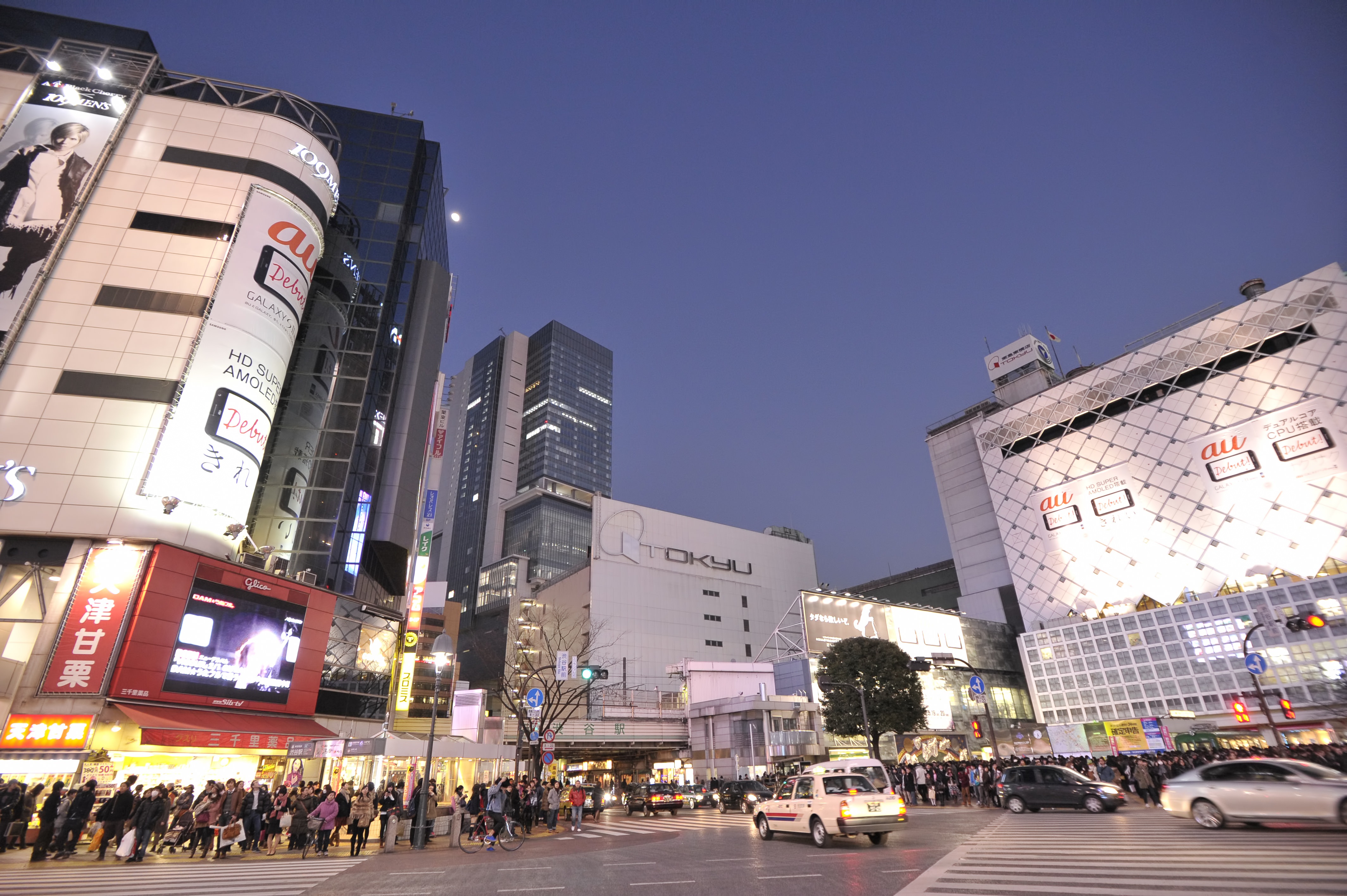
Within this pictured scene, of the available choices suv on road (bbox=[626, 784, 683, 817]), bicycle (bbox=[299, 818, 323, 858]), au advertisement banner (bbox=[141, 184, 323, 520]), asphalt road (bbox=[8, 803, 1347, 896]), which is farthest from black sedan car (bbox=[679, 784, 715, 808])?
au advertisement banner (bbox=[141, 184, 323, 520])

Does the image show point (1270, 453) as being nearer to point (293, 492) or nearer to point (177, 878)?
point (177, 878)

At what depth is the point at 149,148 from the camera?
33.3m

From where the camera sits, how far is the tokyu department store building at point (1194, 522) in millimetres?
45688

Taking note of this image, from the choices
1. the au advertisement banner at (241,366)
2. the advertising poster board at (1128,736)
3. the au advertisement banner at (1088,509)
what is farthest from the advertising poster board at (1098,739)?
the au advertisement banner at (241,366)

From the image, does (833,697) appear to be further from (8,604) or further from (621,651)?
(8,604)

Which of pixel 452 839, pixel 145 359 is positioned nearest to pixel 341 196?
pixel 145 359

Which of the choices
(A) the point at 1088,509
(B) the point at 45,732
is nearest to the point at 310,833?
(B) the point at 45,732

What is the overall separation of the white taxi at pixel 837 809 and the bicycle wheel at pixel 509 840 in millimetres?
8479

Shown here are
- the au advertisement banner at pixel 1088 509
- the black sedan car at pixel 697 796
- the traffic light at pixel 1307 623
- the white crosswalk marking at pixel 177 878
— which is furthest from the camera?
the au advertisement banner at pixel 1088 509

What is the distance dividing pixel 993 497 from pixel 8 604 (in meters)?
74.2

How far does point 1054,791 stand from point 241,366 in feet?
126

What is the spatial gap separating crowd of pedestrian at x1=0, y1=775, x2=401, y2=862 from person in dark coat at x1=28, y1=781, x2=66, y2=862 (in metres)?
0.02

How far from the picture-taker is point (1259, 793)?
1336cm

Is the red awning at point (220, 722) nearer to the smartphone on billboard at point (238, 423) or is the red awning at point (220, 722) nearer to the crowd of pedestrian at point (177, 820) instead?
the crowd of pedestrian at point (177, 820)
